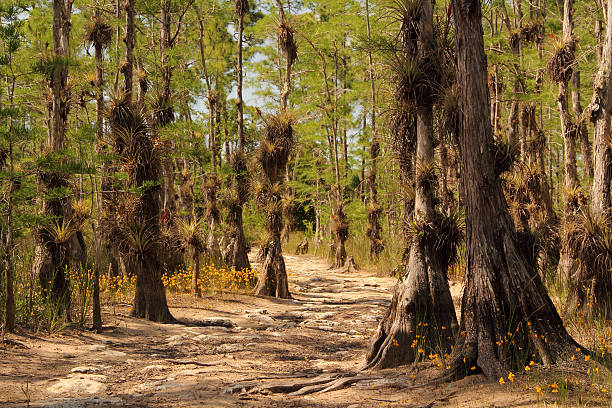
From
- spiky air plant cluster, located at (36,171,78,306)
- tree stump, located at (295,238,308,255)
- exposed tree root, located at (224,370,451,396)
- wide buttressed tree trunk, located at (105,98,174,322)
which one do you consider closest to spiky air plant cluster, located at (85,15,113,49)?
wide buttressed tree trunk, located at (105,98,174,322)

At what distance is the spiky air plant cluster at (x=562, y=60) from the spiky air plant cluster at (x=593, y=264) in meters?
5.66

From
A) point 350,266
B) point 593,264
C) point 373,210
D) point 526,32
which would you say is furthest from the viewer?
point 373,210

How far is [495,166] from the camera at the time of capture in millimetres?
5594

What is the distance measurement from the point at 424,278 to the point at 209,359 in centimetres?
334

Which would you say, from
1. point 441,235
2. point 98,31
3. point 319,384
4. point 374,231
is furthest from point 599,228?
point 98,31

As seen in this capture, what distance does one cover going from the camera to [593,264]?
7.39 meters

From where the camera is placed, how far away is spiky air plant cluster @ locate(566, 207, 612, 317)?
7.29m

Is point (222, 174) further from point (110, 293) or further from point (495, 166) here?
point (495, 166)

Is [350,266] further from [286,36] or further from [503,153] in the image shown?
[503,153]

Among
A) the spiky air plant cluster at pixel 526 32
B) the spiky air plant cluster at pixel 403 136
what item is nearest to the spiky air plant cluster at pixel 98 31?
the spiky air plant cluster at pixel 403 136

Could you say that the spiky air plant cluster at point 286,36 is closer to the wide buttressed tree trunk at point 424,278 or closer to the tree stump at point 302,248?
the wide buttressed tree trunk at point 424,278

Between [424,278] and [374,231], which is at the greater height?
[374,231]

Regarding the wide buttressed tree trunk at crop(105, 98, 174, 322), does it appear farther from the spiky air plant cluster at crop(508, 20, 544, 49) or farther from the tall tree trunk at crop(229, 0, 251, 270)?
the spiky air plant cluster at crop(508, 20, 544, 49)

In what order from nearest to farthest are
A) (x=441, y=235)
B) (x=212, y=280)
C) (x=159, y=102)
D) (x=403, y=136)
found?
(x=441, y=235) → (x=403, y=136) → (x=212, y=280) → (x=159, y=102)
